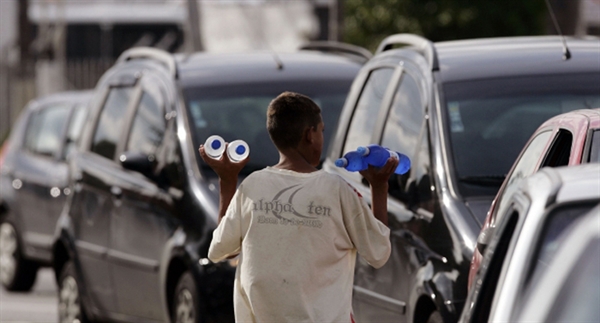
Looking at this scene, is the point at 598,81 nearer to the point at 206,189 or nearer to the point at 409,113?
the point at 409,113

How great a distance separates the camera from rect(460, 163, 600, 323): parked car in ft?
9.00

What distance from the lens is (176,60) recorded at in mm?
9148

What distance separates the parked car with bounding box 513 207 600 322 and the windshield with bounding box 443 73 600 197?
321cm

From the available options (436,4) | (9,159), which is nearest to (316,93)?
(9,159)

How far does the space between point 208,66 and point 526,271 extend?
6533 mm

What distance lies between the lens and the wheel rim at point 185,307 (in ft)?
24.4

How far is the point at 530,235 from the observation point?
109 inches

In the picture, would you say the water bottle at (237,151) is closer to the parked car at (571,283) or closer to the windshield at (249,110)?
the parked car at (571,283)

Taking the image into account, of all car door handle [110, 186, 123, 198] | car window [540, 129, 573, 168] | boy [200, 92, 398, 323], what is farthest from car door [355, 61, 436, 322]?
car door handle [110, 186, 123, 198]

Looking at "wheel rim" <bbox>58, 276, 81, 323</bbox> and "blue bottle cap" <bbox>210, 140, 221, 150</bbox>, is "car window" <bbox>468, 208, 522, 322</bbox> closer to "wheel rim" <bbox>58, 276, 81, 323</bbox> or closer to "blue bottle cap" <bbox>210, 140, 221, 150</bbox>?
"blue bottle cap" <bbox>210, 140, 221, 150</bbox>

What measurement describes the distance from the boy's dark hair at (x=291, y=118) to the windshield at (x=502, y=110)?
5.49ft

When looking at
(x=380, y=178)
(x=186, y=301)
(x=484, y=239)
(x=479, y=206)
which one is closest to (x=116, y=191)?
(x=186, y=301)

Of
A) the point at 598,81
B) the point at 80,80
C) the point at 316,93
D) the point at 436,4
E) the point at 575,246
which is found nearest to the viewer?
the point at 575,246

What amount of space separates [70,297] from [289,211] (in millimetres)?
5321
